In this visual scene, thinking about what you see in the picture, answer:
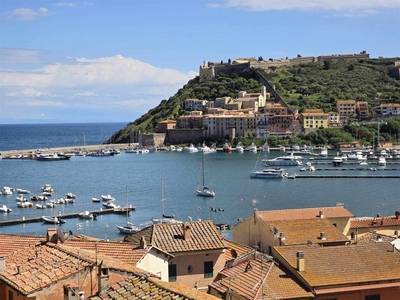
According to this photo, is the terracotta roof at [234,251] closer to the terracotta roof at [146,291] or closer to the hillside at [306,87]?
the terracotta roof at [146,291]

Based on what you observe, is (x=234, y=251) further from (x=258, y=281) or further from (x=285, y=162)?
(x=285, y=162)

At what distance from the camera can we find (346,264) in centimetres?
1297

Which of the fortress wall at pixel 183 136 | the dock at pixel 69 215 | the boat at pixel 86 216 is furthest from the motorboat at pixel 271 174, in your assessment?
the fortress wall at pixel 183 136

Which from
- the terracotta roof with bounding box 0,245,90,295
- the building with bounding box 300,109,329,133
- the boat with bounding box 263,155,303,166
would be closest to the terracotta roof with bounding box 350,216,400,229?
the terracotta roof with bounding box 0,245,90,295

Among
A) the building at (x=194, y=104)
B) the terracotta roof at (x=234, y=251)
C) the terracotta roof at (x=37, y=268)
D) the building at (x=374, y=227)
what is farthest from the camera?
the building at (x=194, y=104)

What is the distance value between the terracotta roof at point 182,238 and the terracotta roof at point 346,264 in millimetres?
1296

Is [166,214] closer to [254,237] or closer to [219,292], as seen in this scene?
[254,237]

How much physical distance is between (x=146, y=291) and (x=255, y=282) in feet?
16.1

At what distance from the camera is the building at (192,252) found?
44.0ft

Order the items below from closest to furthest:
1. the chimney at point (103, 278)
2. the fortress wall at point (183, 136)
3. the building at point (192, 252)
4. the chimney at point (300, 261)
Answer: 1. the chimney at point (103, 278)
2. the chimney at point (300, 261)
3. the building at point (192, 252)
4. the fortress wall at point (183, 136)

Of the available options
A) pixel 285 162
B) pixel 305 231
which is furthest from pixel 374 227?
pixel 285 162

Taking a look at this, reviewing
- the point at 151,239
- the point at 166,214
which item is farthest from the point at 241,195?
the point at 151,239

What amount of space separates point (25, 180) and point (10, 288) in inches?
2387

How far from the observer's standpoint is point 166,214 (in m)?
43.0
